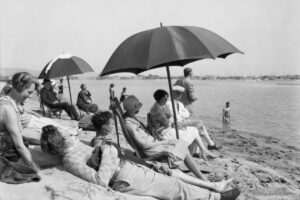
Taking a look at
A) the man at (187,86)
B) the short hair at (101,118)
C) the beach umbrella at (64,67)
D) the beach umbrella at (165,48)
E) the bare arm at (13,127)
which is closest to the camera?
the bare arm at (13,127)

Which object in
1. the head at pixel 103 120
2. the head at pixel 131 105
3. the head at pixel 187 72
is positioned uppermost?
the head at pixel 187 72

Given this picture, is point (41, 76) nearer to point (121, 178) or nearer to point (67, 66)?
point (67, 66)

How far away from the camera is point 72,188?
3.96m

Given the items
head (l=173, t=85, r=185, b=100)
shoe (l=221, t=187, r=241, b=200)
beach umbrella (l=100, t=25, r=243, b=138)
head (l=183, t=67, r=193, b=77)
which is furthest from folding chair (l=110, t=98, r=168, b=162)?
head (l=183, t=67, r=193, b=77)

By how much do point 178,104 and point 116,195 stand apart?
3112 millimetres

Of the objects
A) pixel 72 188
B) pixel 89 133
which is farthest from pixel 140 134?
pixel 89 133

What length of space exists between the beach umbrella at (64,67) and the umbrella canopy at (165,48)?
4.58 metres

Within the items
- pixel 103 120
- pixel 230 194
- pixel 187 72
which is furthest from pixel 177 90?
pixel 230 194

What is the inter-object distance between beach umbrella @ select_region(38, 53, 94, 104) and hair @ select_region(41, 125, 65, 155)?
534cm

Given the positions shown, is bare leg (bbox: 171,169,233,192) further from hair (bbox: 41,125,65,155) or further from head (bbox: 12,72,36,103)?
head (bbox: 12,72,36,103)

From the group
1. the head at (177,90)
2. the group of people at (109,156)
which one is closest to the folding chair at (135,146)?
the group of people at (109,156)

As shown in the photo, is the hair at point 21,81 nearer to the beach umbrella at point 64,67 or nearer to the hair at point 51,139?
the hair at point 51,139

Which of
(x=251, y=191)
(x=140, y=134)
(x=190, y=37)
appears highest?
(x=190, y=37)

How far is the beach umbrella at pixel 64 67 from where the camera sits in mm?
9258
